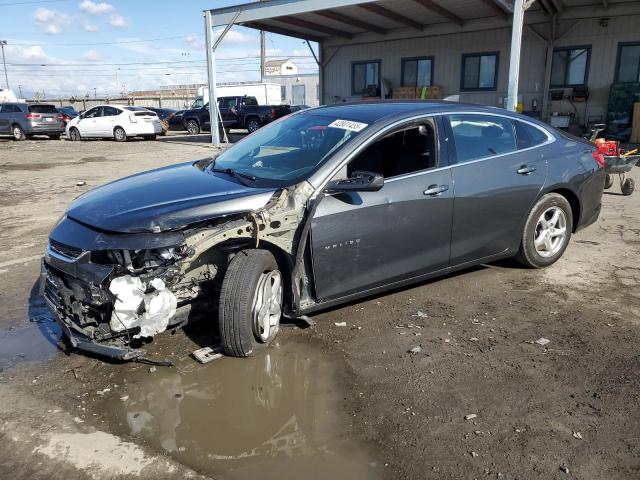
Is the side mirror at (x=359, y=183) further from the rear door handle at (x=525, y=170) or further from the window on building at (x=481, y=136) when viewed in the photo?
the rear door handle at (x=525, y=170)

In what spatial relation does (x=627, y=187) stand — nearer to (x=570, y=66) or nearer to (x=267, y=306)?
(x=267, y=306)

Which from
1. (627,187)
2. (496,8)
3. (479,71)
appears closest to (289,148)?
(627,187)

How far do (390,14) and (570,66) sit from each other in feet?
19.7

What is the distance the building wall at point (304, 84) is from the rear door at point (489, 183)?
1413 inches

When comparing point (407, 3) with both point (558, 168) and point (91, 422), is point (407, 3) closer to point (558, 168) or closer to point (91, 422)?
point (558, 168)

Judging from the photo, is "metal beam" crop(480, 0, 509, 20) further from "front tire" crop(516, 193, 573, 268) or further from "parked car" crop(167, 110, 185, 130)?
"parked car" crop(167, 110, 185, 130)

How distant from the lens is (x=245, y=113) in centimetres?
2403

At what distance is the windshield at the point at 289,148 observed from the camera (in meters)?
3.81

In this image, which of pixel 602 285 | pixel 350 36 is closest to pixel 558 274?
pixel 602 285

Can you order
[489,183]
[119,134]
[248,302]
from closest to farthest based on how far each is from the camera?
[248,302] < [489,183] < [119,134]

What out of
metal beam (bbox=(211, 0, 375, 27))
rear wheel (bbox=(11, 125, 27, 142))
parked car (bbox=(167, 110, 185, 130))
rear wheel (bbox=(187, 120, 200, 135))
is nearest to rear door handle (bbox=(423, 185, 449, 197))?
metal beam (bbox=(211, 0, 375, 27))

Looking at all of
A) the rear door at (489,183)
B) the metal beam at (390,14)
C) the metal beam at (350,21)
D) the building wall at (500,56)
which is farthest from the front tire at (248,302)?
the metal beam at (350,21)

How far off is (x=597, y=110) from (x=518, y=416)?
16.4 m

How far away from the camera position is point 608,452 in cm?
257
